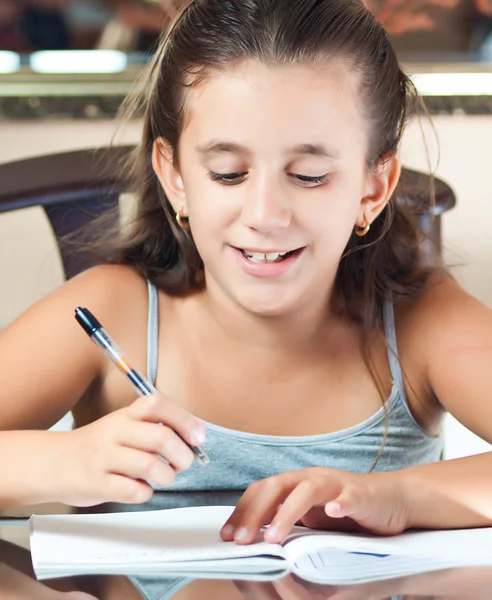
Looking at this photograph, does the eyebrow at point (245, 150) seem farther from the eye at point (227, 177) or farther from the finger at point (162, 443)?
the finger at point (162, 443)

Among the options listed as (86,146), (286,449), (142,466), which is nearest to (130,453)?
(142,466)

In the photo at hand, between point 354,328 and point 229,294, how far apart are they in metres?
0.17

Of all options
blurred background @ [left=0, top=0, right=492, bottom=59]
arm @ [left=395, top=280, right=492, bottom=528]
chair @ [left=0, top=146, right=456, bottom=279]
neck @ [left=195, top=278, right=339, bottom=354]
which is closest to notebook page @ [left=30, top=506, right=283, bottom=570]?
arm @ [left=395, top=280, right=492, bottom=528]

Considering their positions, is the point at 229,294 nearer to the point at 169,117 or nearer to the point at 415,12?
the point at 169,117

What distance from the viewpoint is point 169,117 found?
1.03m

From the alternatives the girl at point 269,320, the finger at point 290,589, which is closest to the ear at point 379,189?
the girl at point 269,320

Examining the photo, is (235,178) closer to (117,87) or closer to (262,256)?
(262,256)

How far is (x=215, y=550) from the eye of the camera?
748 mm

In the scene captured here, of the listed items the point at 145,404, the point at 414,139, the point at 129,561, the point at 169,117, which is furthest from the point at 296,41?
the point at 414,139

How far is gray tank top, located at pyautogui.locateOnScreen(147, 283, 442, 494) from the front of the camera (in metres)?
1.07

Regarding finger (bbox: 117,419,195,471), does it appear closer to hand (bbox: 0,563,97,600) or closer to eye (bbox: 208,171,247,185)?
hand (bbox: 0,563,97,600)

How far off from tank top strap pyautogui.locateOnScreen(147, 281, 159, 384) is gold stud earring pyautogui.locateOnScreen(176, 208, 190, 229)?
0.28 ft

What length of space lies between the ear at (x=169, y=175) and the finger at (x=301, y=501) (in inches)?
14.2

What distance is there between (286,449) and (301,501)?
0.29m
